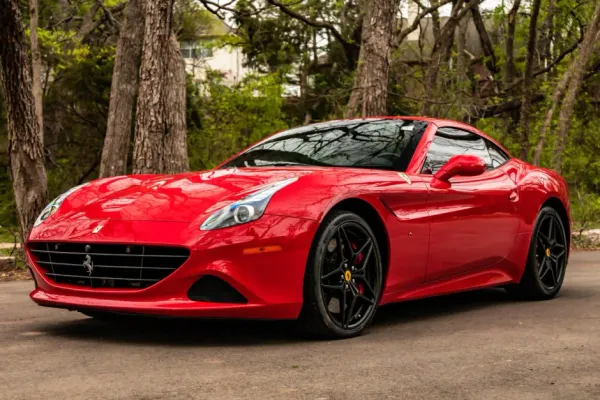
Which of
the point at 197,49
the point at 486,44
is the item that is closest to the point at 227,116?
the point at 486,44

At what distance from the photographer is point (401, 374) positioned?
14.4ft

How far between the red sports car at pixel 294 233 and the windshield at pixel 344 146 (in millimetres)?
14

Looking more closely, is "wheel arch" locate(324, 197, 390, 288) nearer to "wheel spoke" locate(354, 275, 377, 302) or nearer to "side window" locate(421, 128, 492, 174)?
"wheel spoke" locate(354, 275, 377, 302)

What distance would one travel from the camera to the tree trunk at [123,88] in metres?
19.8

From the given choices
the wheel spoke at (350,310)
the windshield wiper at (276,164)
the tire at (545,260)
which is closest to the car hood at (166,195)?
the windshield wiper at (276,164)

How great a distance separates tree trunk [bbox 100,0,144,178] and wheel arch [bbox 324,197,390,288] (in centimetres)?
1482

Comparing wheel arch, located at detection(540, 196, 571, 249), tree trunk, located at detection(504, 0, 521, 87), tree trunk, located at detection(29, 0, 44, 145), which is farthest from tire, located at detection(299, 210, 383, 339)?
tree trunk, located at detection(504, 0, 521, 87)

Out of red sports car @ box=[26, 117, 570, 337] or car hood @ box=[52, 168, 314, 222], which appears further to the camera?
car hood @ box=[52, 168, 314, 222]

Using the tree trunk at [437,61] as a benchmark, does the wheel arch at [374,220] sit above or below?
below

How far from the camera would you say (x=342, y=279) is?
545cm

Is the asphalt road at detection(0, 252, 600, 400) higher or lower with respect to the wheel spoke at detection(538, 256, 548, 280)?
higher

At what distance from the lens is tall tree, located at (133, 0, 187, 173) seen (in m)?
11.6

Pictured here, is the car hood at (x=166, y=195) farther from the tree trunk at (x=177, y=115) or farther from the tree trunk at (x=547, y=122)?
the tree trunk at (x=547, y=122)

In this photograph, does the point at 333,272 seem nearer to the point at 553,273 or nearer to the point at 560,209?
the point at 553,273
